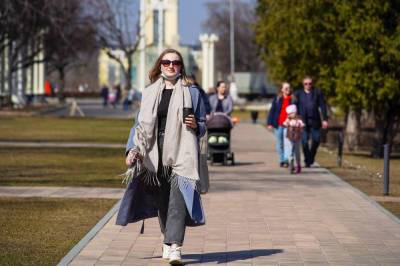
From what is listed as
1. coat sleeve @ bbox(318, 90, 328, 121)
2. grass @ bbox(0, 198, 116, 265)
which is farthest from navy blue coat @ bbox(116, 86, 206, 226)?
coat sleeve @ bbox(318, 90, 328, 121)

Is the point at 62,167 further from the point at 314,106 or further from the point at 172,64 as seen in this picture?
the point at 172,64

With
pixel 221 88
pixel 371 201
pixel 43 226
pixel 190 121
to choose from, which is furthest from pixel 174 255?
pixel 221 88

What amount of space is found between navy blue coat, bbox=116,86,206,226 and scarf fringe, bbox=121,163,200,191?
3 cm

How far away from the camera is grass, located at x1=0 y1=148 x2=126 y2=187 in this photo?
19688 millimetres

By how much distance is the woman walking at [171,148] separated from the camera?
35.0 ft

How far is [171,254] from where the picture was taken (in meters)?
10.6

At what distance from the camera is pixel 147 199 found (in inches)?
433

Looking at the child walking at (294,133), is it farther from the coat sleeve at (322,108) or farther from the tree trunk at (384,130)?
the tree trunk at (384,130)

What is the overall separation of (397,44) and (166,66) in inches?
786

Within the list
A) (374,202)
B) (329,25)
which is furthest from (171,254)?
(329,25)

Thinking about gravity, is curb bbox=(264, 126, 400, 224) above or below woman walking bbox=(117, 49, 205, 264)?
below

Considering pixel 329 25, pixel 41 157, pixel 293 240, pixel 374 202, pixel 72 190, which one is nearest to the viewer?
pixel 293 240

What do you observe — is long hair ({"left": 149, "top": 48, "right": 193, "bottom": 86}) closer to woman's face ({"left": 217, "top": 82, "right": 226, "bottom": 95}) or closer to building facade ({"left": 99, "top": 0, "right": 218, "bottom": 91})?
woman's face ({"left": 217, "top": 82, "right": 226, "bottom": 95})

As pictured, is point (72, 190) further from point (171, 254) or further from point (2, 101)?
point (2, 101)
